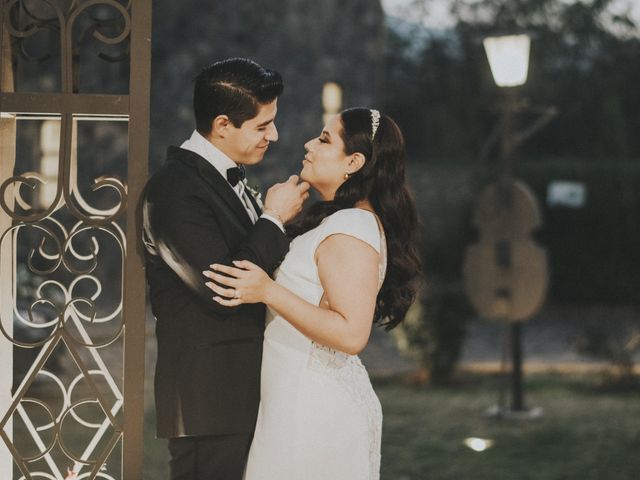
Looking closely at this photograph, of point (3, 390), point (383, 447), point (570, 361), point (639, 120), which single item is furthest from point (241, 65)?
point (639, 120)

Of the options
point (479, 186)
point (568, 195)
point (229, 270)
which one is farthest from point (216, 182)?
point (568, 195)

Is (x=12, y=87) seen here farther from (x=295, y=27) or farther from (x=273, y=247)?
(x=295, y=27)

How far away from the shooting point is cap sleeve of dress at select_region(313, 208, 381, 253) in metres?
2.53

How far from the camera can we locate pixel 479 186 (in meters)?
14.9

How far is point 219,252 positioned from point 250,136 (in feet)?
1.30

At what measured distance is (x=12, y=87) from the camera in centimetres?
268

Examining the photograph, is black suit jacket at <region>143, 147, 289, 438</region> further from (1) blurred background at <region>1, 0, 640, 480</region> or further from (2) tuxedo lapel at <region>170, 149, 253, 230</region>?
(1) blurred background at <region>1, 0, 640, 480</region>

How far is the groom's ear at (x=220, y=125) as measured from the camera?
2574 millimetres

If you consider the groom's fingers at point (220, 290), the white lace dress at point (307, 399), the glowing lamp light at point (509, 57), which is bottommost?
the white lace dress at point (307, 399)

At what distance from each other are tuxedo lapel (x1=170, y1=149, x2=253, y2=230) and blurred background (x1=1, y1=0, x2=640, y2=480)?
0.35 m

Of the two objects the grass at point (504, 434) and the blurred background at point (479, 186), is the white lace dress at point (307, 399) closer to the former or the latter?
the blurred background at point (479, 186)

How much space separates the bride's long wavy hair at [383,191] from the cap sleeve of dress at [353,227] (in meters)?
0.08

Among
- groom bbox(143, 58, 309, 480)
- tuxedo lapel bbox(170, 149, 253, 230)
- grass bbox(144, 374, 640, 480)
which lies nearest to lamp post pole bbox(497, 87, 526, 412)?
grass bbox(144, 374, 640, 480)

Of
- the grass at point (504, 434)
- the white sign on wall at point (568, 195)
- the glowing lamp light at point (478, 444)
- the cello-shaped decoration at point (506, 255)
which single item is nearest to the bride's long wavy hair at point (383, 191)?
the grass at point (504, 434)
